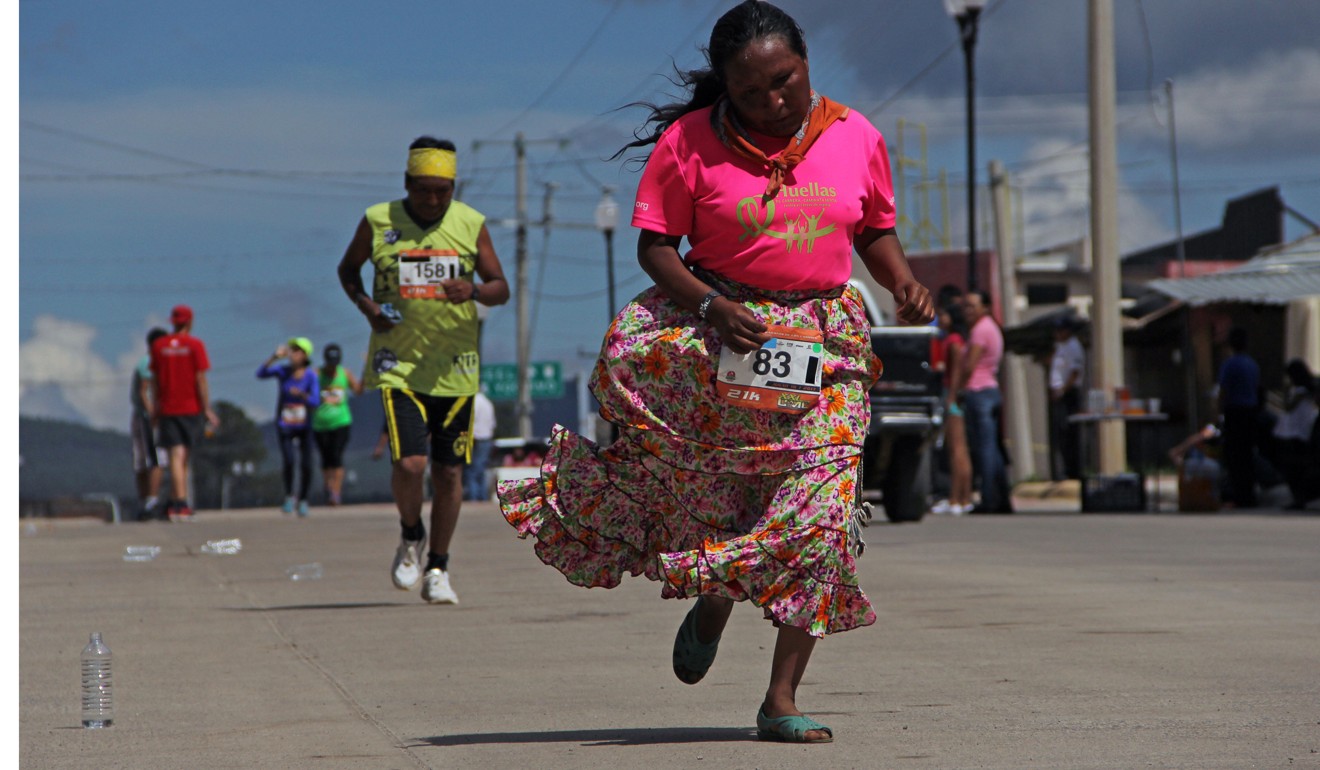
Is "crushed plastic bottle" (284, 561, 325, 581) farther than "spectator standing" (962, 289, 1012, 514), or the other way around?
"spectator standing" (962, 289, 1012, 514)

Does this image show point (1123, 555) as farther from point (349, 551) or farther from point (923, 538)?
point (349, 551)

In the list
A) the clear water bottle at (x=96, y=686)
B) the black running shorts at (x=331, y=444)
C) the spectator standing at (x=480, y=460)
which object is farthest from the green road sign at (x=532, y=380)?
the clear water bottle at (x=96, y=686)

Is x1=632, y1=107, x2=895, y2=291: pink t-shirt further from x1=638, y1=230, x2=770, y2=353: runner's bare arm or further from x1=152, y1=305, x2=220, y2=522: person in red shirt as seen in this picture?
x1=152, y1=305, x2=220, y2=522: person in red shirt

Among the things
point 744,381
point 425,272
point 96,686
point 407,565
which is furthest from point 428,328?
point 744,381

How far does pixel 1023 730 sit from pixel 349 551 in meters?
8.99

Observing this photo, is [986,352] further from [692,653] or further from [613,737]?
[613,737]

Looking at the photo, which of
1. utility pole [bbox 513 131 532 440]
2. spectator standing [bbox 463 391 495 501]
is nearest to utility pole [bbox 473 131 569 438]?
utility pole [bbox 513 131 532 440]

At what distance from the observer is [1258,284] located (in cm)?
2078

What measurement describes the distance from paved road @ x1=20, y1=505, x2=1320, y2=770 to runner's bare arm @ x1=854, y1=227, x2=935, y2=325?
1.11 meters

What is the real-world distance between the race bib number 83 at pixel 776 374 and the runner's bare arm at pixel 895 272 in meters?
0.34

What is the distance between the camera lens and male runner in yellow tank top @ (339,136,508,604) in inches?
337

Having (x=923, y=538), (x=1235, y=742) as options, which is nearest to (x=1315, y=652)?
(x=1235, y=742)

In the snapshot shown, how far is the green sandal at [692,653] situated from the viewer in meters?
5.01

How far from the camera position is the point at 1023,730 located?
4809mm
